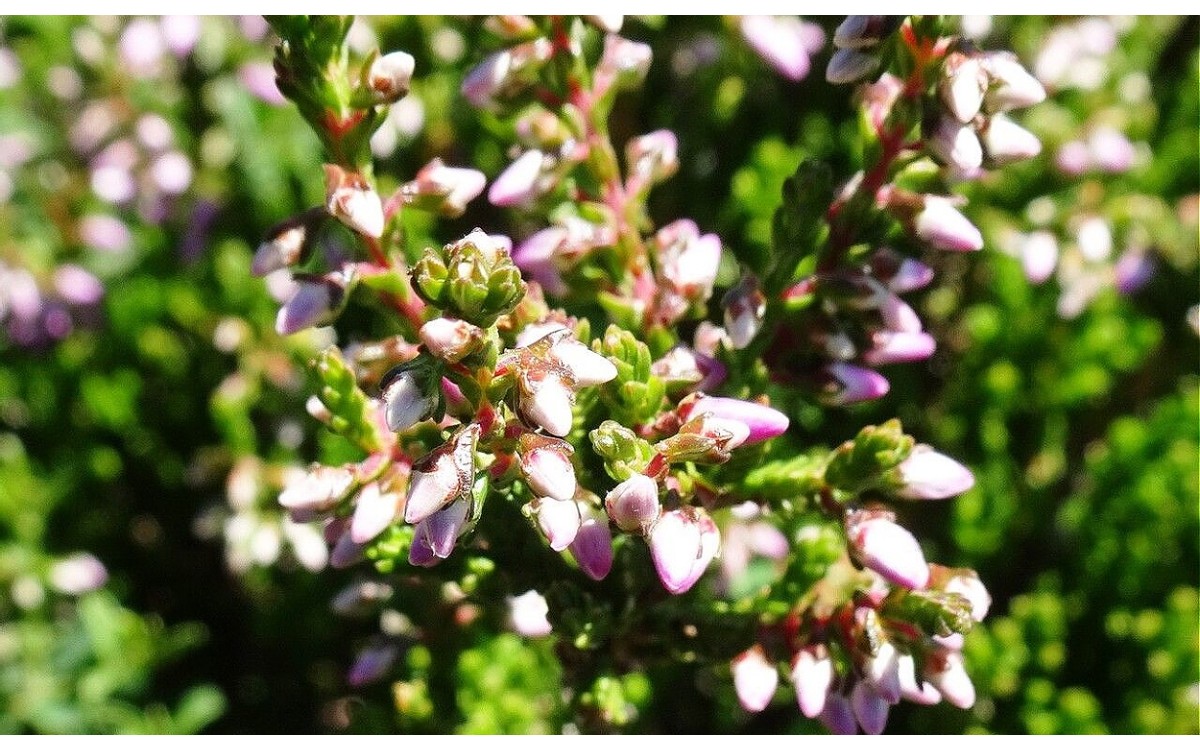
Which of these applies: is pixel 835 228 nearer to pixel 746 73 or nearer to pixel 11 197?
pixel 746 73

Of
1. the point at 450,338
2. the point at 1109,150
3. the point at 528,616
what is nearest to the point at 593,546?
the point at 450,338

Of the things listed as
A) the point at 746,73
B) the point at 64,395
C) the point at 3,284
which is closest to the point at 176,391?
the point at 64,395

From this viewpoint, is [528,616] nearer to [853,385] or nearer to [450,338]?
[853,385]

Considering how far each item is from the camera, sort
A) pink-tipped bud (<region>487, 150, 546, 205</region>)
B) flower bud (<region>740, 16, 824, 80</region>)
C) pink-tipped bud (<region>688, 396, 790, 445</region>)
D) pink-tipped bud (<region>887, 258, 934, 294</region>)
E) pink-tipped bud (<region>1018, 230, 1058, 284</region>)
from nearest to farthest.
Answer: pink-tipped bud (<region>688, 396, 790, 445</region>)
pink-tipped bud (<region>887, 258, 934, 294</region>)
pink-tipped bud (<region>487, 150, 546, 205</region>)
flower bud (<region>740, 16, 824, 80</region>)
pink-tipped bud (<region>1018, 230, 1058, 284</region>)

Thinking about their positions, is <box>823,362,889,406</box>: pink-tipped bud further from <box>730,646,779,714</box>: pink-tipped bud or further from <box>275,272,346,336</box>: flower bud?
<box>275,272,346,336</box>: flower bud

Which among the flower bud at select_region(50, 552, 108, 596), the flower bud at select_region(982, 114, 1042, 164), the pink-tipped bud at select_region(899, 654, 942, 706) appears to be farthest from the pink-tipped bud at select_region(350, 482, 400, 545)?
the flower bud at select_region(50, 552, 108, 596)

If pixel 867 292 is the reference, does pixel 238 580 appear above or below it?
below

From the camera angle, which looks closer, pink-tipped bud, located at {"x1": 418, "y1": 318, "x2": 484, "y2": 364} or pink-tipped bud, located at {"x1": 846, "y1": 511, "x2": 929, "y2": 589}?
pink-tipped bud, located at {"x1": 418, "y1": 318, "x2": 484, "y2": 364}
